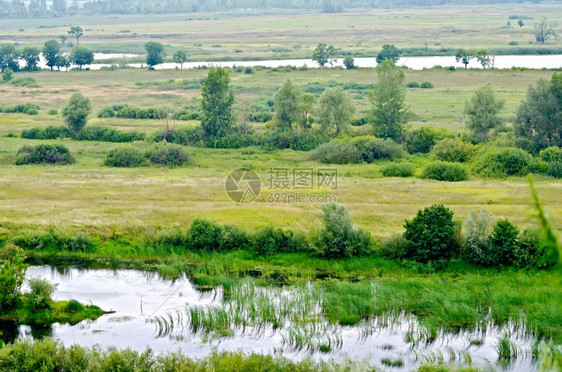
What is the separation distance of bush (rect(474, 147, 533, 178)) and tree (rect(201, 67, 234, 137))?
77.5ft

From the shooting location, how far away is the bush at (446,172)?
166 ft

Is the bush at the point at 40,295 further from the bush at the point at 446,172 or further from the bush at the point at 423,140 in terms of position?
the bush at the point at 423,140

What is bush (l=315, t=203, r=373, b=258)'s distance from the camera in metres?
32.9

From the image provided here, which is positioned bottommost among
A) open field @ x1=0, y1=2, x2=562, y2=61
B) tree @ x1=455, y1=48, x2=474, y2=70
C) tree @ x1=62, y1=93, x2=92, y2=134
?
tree @ x1=62, y1=93, x2=92, y2=134

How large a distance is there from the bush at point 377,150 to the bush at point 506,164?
788cm

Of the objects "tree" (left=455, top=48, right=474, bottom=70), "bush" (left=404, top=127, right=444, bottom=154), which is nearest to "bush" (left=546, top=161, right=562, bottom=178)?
"bush" (left=404, top=127, right=444, bottom=154)

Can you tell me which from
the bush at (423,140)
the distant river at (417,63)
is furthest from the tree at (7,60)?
the bush at (423,140)

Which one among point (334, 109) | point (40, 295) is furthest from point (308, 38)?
point (40, 295)

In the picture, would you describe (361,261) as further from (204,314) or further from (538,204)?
(538,204)

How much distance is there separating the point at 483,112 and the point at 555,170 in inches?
461

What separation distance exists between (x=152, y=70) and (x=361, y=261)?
9169 cm

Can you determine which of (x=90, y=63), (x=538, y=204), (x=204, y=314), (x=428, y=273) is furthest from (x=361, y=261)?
(x=90, y=63)

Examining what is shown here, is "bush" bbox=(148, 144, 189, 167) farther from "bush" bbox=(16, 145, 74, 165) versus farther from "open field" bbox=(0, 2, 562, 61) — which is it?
"open field" bbox=(0, 2, 562, 61)

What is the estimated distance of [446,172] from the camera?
50469 mm
